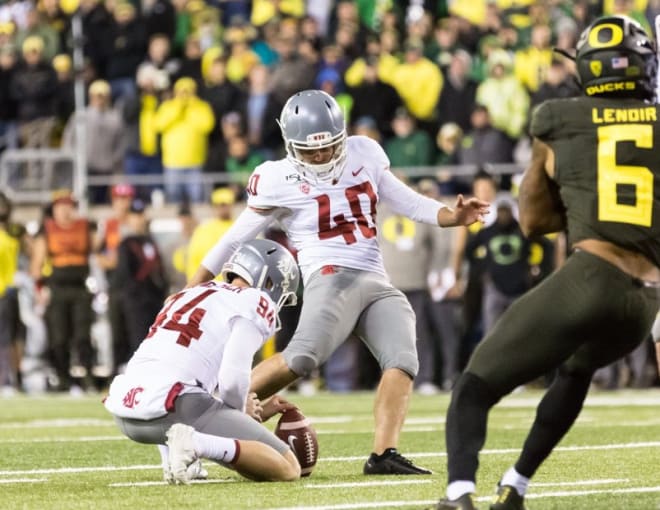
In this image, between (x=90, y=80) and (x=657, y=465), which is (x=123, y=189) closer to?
(x=90, y=80)

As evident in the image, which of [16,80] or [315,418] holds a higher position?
[16,80]

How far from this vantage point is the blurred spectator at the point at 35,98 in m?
17.7

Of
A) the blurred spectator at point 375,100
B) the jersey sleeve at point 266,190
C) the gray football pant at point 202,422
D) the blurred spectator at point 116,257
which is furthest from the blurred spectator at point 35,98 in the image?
the gray football pant at point 202,422

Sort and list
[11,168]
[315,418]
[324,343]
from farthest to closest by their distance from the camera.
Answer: [11,168]
[315,418]
[324,343]

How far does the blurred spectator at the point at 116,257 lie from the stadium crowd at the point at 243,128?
0.07 ft

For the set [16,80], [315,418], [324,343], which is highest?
[16,80]

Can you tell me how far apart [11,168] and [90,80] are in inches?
51.3

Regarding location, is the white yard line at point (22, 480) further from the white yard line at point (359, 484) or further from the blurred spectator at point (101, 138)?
the blurred spectator at point (101, 138)

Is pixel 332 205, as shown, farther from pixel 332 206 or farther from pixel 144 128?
pixel 144 128

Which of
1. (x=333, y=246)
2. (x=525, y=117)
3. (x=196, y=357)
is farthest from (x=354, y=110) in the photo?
(x=196, y=357)

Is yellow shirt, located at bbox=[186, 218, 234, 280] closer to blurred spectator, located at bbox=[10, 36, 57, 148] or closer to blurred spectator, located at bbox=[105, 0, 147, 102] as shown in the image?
blurred spectator, located at bbox=[105, 0, 147, 102]

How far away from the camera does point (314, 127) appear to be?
23.5 feet

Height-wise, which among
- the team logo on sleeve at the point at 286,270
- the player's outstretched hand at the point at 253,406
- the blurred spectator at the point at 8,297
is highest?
the team logo on sleeve at the point at 286,270

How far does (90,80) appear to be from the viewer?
58.5 feet
